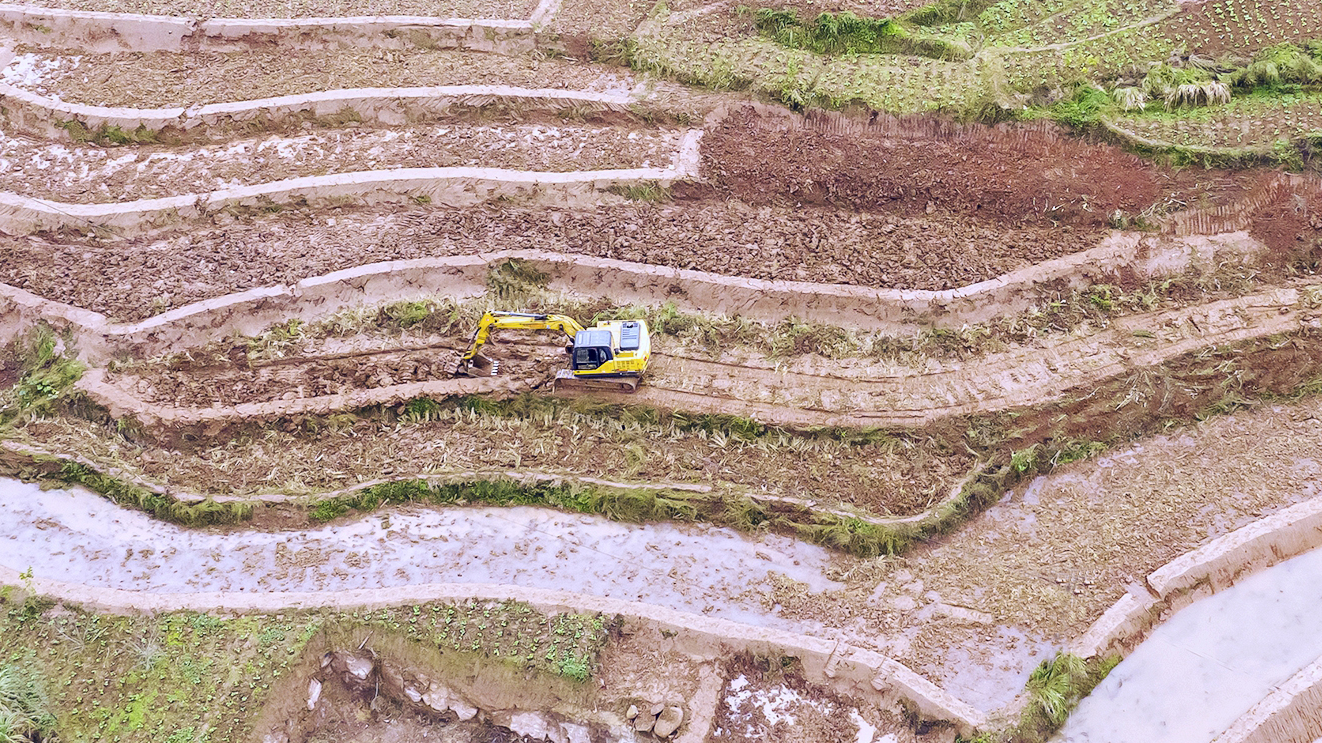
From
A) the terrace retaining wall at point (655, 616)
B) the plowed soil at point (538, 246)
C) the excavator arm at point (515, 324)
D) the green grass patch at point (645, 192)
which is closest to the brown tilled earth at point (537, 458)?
the excavator arm at point (515, 324)

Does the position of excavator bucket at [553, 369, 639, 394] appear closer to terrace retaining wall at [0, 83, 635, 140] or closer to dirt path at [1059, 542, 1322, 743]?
terrace retaining wall at [0, 83, 635, 140]

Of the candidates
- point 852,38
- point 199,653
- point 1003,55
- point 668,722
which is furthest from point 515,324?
point 1003,55

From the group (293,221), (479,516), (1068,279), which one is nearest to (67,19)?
(293,221)

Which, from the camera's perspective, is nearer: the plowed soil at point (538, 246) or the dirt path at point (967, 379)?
the dirt path at point (967, 379)

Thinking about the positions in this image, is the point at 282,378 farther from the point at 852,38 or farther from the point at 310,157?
the point at 852,38

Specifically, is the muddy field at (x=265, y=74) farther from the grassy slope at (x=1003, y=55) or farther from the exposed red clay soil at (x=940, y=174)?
the exposed red clay soil at (x=940, y=174)

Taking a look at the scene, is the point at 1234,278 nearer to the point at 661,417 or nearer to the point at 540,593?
the point at 661,417

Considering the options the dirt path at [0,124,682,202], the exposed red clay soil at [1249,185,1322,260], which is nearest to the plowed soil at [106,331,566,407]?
the dirt path at [0,124,682,202]
